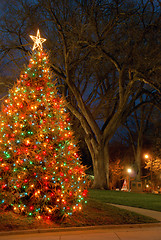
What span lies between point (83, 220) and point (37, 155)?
2.08 metres

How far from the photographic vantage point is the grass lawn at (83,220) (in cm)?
714

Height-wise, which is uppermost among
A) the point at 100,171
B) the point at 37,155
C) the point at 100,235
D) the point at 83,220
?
the point at 100,171

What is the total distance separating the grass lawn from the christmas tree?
224mm

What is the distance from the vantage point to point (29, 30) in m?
19.2

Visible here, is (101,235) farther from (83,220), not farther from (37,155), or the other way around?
(37,155)

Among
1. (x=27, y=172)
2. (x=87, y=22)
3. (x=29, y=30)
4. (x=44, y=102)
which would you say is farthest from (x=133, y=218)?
(x=29, y=30)

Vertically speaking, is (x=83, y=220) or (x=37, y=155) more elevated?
(x=37, y=155)

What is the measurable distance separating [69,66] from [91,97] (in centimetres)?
631

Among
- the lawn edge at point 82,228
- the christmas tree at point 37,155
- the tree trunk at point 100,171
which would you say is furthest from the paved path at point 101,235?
the tree trunk at point 100,171

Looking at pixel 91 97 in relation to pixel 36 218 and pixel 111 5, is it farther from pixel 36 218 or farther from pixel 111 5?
pixel 36 218

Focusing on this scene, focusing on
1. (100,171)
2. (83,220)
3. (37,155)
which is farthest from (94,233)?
(100,171)

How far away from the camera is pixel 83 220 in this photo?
308 inches

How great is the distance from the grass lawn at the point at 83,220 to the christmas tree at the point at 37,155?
22 centimetres

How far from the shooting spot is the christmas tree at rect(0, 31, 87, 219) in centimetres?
766
